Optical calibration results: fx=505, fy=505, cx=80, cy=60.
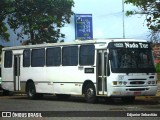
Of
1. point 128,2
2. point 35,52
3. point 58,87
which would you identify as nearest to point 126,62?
point 128,2

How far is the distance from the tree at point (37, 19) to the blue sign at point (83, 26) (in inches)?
366

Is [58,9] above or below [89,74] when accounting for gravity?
above

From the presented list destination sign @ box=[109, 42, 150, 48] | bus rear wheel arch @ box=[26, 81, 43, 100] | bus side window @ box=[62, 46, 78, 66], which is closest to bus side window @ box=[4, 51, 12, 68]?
bus rear wheel arch @ box=[26, 81, 43, 100]

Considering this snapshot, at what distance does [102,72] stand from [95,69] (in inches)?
15.2

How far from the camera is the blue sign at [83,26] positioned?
31781 millimetres

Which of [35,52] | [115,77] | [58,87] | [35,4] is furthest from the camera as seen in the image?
[35,4]

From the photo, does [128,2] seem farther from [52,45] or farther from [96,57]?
[52,45]

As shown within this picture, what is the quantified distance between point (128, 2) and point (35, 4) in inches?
818

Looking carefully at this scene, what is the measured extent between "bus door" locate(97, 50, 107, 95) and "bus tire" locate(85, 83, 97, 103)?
11.1 inches

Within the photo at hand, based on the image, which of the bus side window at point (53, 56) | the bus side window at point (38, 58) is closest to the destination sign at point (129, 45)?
the bus side window at point (53, 56)

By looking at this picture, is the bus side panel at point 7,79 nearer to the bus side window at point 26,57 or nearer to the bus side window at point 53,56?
the bus side window at point 26,57

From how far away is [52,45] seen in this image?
26.5 m

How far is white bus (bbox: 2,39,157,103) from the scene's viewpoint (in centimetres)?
2238

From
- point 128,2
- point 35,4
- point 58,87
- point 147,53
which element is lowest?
point 58,87
